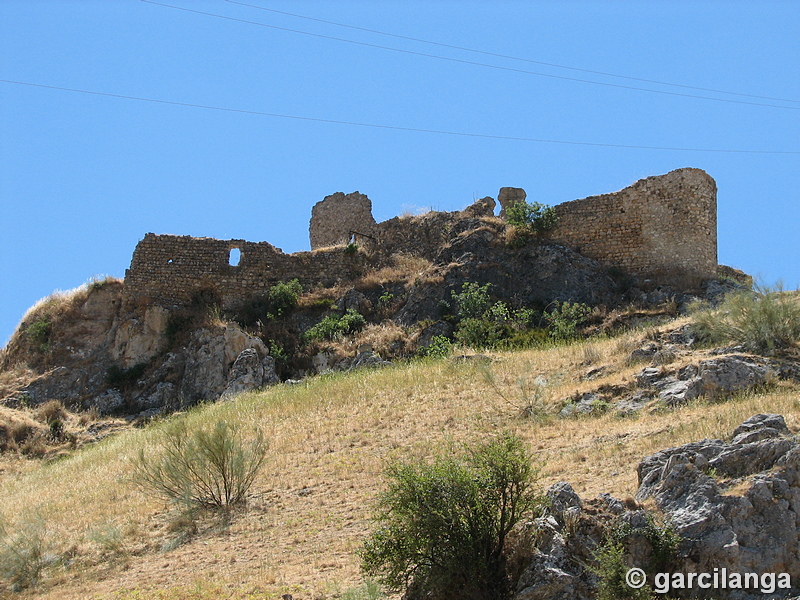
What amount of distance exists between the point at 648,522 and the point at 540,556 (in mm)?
1095

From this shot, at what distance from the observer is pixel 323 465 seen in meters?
14.8

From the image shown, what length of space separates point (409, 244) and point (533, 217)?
4.04 m

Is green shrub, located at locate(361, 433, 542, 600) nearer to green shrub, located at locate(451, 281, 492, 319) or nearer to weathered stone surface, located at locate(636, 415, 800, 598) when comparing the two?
weathered stone surface, located at locate(636, 415, 800, 598)

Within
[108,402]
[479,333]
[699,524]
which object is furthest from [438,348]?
[699,524]

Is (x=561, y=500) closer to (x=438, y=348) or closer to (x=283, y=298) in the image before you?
(x=438, y=348)

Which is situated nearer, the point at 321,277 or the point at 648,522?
the point at 648,522

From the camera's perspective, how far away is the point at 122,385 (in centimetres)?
2341

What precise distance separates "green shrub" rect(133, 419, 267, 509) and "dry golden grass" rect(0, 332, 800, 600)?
1.14ft

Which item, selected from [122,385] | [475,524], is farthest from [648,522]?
[122,385]

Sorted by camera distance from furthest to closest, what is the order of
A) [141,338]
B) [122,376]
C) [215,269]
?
[215,269] < [141,338] < [122,376]

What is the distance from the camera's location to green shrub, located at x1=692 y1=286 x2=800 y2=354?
1521 centimetres

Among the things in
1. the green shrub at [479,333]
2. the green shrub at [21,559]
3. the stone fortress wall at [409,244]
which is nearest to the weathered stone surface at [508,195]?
the stone fortress wall at [409,244]

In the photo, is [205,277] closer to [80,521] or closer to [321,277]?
[321,277]

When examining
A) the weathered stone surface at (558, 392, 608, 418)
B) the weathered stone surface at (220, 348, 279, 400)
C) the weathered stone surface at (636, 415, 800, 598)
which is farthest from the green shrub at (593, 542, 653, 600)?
the weathered stone surface at (220, 348, 279, 400)
